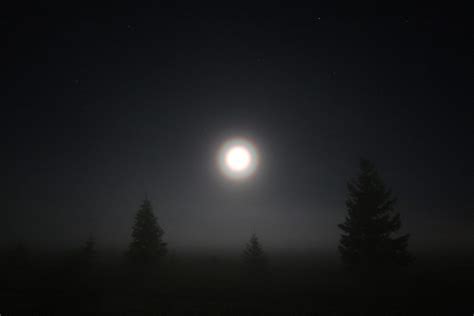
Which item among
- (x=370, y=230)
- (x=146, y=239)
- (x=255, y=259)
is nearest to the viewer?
(x=370, y=230)

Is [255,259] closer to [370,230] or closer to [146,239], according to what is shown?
[146,239]

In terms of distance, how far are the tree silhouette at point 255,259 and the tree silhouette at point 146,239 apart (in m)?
15.6

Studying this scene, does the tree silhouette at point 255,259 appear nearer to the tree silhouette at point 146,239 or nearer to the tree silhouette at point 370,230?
the tree silhouette at point 146,239

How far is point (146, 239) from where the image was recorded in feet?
90.9

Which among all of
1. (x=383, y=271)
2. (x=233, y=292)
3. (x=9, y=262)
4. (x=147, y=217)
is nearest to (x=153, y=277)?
(x=147, y=217)

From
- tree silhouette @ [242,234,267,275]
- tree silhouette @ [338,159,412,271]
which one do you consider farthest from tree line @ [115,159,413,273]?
tree silhouette @ [242,234,267,275]

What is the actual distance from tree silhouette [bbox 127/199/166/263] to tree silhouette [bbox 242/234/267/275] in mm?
15609

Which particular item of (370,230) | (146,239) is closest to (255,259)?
(146,239)

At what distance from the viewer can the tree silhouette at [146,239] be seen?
2669 cm

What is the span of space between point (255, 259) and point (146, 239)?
18603 mm

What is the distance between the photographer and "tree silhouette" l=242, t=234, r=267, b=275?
3622 cm

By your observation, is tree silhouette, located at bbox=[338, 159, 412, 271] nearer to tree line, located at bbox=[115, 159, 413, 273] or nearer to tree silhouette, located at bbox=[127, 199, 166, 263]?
tree line, located at bbox=[115, 159, 413, 273]

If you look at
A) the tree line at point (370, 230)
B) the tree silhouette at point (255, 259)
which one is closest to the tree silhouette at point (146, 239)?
the tree silhouette at point (255, 259)

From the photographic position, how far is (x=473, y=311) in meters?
13.4
